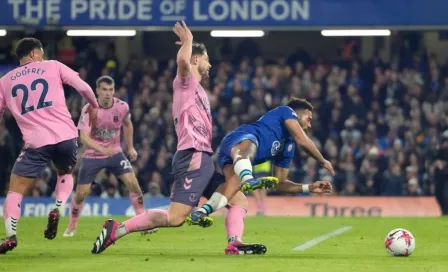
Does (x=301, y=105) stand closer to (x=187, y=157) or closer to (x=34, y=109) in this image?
(x=187, y=157)

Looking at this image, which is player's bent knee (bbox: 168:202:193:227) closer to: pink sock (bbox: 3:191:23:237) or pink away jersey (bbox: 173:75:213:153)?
pink away jersey (bbox: 173:75:213:153)

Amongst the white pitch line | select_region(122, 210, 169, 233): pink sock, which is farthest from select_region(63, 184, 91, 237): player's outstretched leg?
select_region(122, 210, 169, 233): pink sock

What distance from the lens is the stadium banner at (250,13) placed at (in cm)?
2719

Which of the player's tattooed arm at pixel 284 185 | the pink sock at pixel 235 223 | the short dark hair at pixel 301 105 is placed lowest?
the pink sock at pixel 235 223

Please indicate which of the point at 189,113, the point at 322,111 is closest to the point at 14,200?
the point at 189,113

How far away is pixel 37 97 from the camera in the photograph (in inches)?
496

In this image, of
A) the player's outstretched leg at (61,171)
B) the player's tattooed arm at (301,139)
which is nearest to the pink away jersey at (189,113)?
the player's tattooed arm at (301,139)

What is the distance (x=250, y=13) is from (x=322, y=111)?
10.1 feet

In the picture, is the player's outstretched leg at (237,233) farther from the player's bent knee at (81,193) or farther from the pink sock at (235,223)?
the player's bent knee at (81,193)

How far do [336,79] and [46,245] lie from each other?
1589 cm

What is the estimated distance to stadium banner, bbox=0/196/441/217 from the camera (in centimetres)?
2506

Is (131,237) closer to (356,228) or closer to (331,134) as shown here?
(356,228)

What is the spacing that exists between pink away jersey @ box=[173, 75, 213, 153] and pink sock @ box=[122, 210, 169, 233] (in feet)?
2.38

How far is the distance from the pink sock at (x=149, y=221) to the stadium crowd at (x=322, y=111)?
531 inches
